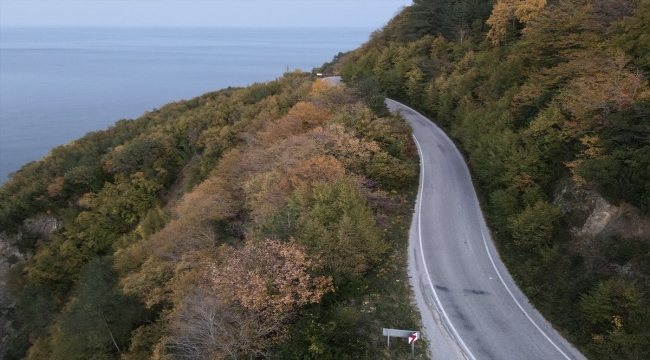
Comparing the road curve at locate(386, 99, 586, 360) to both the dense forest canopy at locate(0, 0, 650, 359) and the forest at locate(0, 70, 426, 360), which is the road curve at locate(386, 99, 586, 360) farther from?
the forest at locate(0, 70, 426, 360)

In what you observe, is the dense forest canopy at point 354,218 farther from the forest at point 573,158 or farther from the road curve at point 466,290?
the road curve at point 466,290

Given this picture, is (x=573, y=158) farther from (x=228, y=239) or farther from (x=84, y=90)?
(x=84, y=90)

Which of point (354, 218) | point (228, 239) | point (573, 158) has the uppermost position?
point (573, 158)

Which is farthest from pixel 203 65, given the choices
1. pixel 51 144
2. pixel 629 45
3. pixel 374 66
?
pixel 629 45

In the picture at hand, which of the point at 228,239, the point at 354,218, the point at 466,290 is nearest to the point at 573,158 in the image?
the point at 466,290

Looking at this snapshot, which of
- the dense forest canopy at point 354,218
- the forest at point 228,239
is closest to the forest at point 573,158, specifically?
the dense forest canopy at point 354,218

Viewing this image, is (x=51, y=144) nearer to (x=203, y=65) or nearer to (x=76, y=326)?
(x=76, y=326)

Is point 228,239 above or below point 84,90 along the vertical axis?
below

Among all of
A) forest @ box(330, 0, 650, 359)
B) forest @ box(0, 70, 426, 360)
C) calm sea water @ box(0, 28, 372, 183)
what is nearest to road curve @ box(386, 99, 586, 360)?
forest @ box(330, 0, 650, 359)
